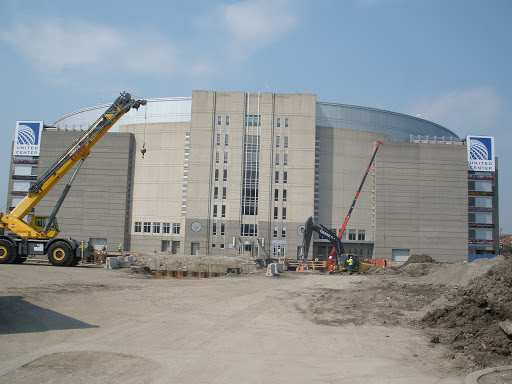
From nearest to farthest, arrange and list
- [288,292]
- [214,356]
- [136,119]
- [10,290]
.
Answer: [214,356] → [10,290] → [288,292] → [136,119]

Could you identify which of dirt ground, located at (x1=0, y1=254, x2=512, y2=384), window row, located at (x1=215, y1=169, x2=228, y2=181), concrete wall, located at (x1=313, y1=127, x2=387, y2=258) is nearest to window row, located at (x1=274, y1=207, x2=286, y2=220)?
concrete wall, located at (x1=313, y1=127, x2=387, y2=258)

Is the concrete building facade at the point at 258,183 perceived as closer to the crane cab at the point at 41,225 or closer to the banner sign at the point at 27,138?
the banner sign at the point at 27,138

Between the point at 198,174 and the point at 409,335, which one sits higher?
the point at 198,174

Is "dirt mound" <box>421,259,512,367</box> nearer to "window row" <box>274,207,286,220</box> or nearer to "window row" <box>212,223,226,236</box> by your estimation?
"window row" <box>274,207,286,220</box>

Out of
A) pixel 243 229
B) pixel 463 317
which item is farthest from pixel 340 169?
pixel 463 317

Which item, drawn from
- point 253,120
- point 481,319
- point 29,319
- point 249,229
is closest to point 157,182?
point 249,229

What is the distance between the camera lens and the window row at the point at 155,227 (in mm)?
69438

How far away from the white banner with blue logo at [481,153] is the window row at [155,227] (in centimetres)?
4966

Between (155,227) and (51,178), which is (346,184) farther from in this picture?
(51,178)

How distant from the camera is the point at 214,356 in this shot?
1059 centimetres

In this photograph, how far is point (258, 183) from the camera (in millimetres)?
67500

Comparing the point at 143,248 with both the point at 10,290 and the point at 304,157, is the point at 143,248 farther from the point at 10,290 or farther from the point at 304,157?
the point at 10,290

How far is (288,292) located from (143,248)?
49.5 metres

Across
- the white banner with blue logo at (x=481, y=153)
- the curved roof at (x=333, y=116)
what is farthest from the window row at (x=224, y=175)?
the white banner with blue logo at (x=481, y=153)
